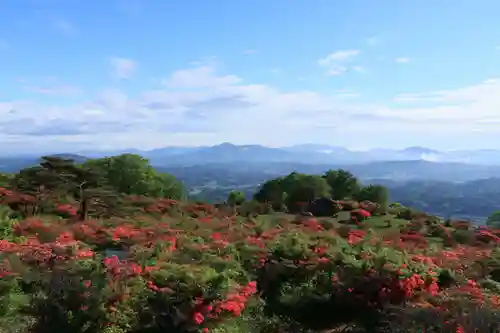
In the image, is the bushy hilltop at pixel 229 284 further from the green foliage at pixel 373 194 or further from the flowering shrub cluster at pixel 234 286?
the green foliage at pixel 373 194

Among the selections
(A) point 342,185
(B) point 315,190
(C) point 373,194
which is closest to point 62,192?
(B) point 315,190

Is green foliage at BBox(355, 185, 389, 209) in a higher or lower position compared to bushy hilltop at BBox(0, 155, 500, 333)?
lower

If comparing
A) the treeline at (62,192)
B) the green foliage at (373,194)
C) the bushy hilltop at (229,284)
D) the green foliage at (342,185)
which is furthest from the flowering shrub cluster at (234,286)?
the green foliage at (342,185)

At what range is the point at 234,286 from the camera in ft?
26.7

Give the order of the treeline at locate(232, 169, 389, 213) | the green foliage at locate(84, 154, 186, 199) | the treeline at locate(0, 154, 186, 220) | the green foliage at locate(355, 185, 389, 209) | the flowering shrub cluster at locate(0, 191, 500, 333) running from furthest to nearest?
the green foliage at locate(84, 154, 186, 199) < the green foliage at locate(355, 185, 389, 209) < the treeline at locate(232, 169, 389, 213) < the treeline at locate(0, 154, 186, 220) < the flowering shrub cluster at locate(0, 191, 500, 333)

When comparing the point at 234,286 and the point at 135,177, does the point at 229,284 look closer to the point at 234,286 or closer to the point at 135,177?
the point at 234,286

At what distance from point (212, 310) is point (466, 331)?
11.7 feet

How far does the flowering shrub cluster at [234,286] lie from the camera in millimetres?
7582

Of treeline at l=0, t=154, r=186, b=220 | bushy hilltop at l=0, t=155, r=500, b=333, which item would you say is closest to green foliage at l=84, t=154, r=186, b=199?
treeline at l=0, t=154, r=186, b=220

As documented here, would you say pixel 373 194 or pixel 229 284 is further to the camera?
pixel 373 194

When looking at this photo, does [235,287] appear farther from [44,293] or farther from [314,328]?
[44,293]

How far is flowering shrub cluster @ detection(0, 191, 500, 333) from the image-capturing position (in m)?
7.58

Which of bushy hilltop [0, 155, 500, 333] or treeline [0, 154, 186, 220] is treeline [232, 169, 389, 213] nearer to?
treeline [0, 154, 186, 220]

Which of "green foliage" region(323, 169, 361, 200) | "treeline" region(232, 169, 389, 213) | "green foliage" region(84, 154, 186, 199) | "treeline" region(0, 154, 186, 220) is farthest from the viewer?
"green foliage" region(84, 154, 186, 199)
